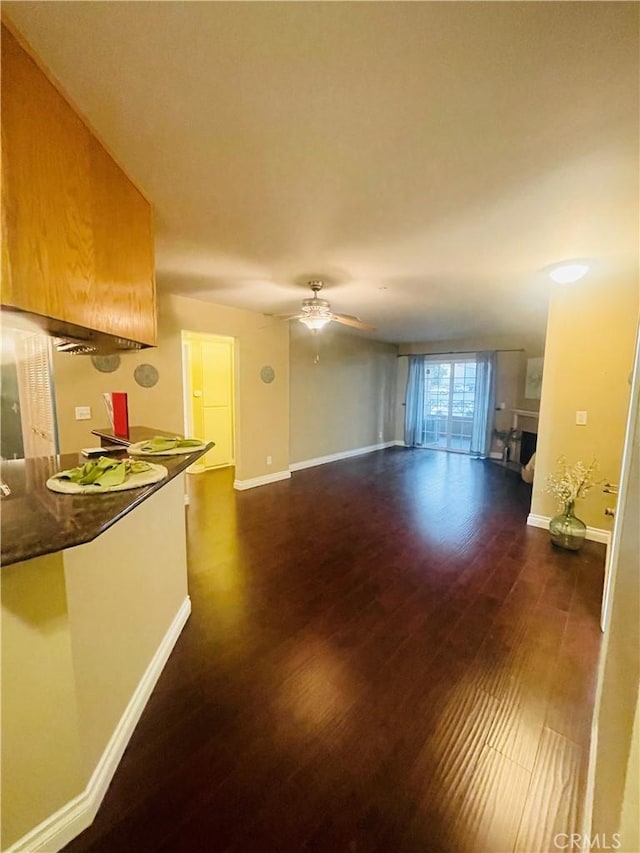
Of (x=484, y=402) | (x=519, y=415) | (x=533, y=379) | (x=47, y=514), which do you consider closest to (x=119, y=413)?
(x=47, y=514)

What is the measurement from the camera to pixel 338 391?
6.27 meters

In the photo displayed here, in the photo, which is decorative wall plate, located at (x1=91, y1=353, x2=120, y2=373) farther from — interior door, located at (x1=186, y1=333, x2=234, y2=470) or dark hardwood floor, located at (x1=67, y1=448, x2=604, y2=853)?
dark hardwood floor, located at (x1=67, y1=448, x2=604, y2=853)

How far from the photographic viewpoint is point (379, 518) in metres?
3.55

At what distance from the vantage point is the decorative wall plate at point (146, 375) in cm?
348

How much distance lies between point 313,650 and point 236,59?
243cm

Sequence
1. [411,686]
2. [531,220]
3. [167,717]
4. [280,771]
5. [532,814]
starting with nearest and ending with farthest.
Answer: [532,814]
[280,771]
[167,717]
[411,686]
[531,220]

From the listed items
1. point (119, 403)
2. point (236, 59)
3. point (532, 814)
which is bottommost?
point (532, 814)

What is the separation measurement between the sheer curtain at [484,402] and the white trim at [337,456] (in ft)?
5.94

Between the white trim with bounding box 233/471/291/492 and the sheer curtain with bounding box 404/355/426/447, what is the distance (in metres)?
3.56

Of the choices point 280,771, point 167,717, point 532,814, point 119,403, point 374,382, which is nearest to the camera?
point 532,814

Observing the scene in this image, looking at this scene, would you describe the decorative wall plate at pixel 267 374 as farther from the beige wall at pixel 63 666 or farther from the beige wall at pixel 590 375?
the beige wall at pixel 63 666

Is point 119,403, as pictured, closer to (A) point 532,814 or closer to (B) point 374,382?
(A) point 532,814

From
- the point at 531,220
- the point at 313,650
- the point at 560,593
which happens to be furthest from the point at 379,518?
the point at 531,220

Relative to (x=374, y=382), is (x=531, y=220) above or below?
above
